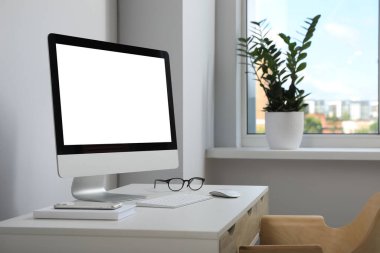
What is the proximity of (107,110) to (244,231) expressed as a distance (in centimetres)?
55

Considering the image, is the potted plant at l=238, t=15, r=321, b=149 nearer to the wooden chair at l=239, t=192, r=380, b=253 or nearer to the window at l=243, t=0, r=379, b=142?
the window at l=243, t=0, r=379, b=142

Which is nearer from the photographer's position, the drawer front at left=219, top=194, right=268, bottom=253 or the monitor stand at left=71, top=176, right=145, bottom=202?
the drawer front at left=219, top=194, right=268, bottom=253

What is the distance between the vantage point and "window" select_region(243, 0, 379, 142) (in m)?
3.54

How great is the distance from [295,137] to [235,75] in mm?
510

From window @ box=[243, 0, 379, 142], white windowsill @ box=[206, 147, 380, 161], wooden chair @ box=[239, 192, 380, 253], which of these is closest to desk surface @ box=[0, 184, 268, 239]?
wooden chair @ box=[239, 192, 380, 253]

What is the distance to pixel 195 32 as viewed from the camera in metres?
3.13

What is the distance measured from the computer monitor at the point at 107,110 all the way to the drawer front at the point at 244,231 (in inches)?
13.1

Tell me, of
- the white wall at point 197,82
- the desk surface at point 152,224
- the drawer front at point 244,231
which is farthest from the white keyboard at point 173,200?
the white wall at point 197,82

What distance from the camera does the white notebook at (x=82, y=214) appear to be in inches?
63.9

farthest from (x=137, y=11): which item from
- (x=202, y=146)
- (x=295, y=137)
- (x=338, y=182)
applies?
(x=338, y=182)

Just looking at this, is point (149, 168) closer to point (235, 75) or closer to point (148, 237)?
point (148, 237)

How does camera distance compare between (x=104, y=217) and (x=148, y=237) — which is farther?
(x=104, y=217)

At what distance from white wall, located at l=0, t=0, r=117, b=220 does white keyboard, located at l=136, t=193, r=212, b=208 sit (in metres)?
0.41

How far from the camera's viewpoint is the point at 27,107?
2078mm
